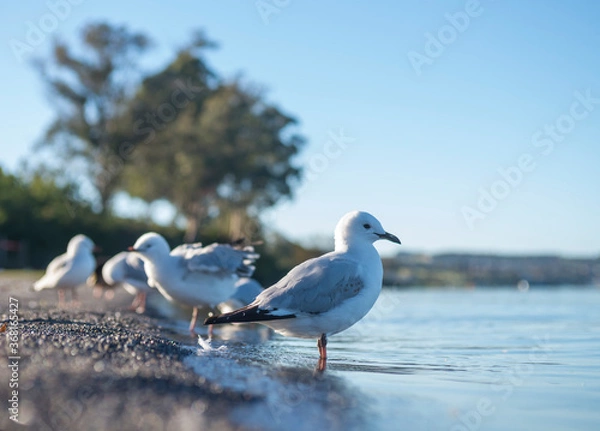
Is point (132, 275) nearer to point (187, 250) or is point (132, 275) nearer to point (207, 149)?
point (187, 250)

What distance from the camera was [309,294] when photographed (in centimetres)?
559

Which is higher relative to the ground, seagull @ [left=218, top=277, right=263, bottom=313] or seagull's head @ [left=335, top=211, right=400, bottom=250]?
seagull's head @ [left=335, top=211, right=400, bottom=250]

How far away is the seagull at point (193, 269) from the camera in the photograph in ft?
27.7

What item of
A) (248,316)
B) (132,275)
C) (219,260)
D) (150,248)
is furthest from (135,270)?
(248,316)

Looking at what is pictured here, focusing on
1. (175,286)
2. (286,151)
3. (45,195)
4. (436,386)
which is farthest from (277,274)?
(436,386)

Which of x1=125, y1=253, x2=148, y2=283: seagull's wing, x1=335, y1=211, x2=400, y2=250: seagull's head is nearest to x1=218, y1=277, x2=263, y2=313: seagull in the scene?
x1=125, y1=253, x2=148, y2=283: seagull's wing

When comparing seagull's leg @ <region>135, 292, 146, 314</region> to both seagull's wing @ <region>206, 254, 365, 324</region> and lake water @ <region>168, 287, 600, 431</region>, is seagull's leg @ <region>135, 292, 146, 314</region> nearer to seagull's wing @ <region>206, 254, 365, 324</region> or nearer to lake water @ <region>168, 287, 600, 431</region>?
lake water @ <region>168, 287, 600, 431</region>

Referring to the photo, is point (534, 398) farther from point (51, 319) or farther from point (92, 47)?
point (92, 47)

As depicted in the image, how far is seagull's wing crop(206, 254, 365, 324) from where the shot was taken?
18.0 ft

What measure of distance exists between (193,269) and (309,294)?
124 inches

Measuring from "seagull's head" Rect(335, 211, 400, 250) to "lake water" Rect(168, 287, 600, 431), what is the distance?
1140 millimetres

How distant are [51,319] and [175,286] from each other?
69.8 inches

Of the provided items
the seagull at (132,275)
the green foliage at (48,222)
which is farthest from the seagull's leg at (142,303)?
the green foliage at (48,222)

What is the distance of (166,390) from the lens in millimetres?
3590
